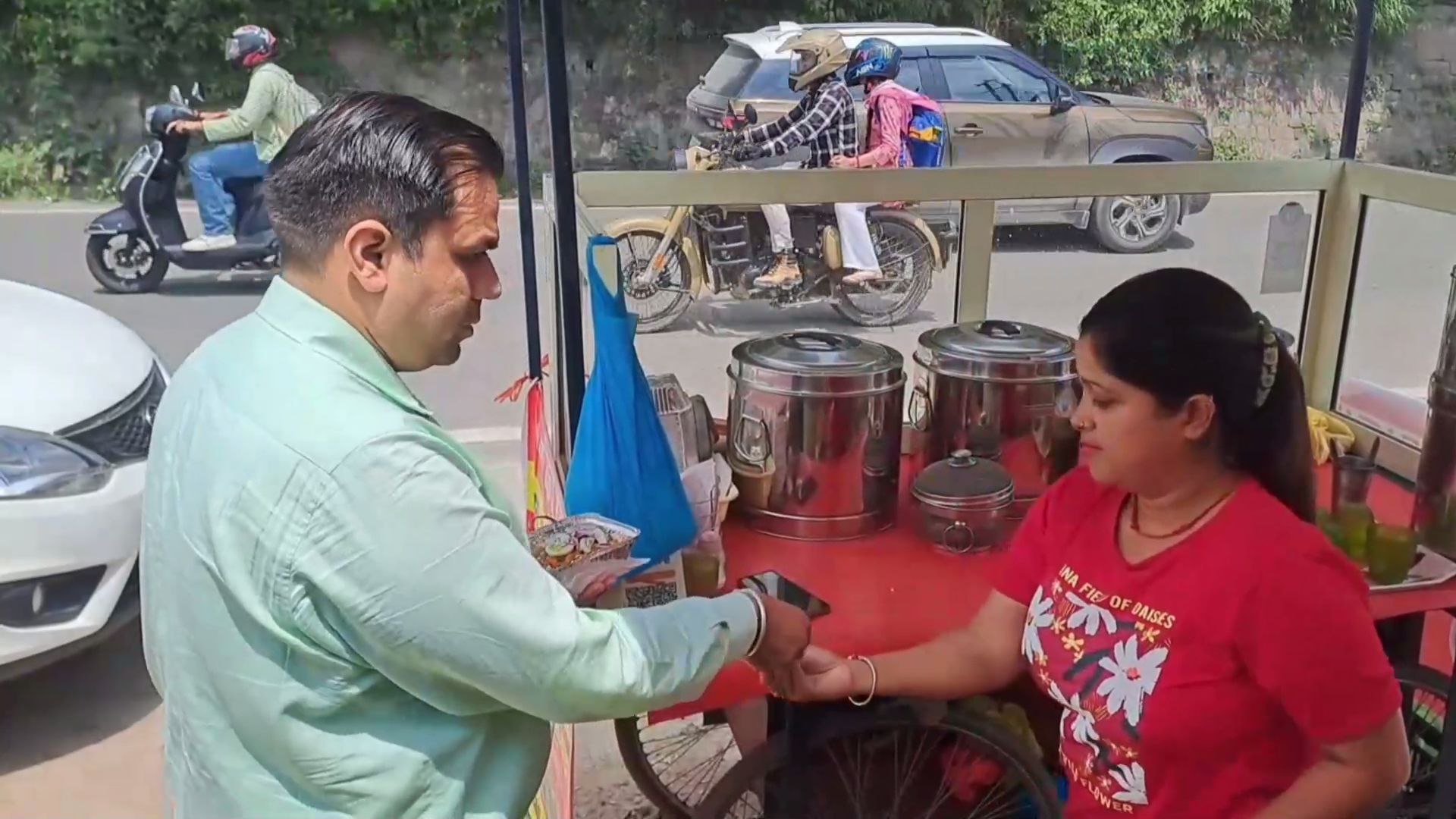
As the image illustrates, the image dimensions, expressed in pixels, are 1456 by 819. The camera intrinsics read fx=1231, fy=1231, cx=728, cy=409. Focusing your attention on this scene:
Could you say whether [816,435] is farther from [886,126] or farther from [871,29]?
[871,29]

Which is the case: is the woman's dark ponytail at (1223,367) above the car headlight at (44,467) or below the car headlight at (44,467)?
above

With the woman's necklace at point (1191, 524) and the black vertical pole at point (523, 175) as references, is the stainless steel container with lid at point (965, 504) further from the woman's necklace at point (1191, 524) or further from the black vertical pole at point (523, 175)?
the black vertical pole at point (523, 175)

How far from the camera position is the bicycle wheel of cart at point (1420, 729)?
216 centimetres

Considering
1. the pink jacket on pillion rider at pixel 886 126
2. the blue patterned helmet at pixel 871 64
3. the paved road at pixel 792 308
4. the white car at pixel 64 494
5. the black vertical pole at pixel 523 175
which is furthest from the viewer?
the blue patterned helmet at pixel 871 64

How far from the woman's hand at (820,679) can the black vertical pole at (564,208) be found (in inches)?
26.1

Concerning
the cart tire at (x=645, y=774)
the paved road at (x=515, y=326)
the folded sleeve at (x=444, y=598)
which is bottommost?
the paved road at (x=515, y=326)

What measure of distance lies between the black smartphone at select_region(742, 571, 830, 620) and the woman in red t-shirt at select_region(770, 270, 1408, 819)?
36 cm

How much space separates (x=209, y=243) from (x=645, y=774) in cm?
695

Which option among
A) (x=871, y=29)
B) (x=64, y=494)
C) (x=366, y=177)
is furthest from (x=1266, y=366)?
(x=871, y=29)

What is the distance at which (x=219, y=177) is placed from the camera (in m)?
8.38

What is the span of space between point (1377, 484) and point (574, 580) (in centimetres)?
185

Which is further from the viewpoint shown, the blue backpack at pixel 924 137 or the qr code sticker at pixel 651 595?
the blue backpack at pixel 924 137

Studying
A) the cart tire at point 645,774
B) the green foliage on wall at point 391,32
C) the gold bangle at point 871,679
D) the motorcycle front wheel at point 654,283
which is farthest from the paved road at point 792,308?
the gold bangle at point 871,679

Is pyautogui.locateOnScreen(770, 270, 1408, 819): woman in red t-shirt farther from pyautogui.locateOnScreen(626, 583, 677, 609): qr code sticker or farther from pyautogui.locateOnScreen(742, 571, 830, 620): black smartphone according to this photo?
pyautogui.locateOnScreen(626, 583, 677, 609): qr code sticker
